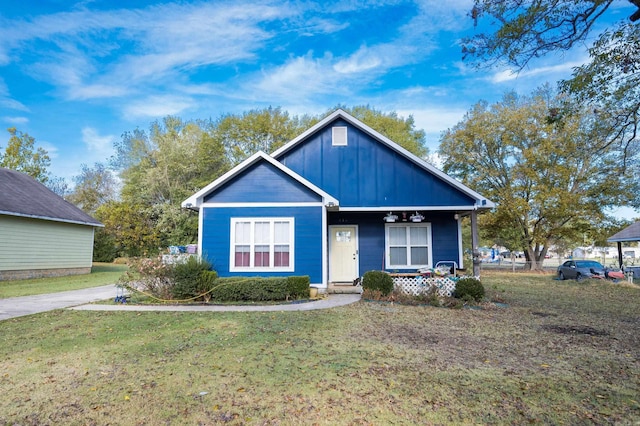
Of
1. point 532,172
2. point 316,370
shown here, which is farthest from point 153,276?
point 532,172

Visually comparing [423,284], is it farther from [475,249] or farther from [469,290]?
[475,249]

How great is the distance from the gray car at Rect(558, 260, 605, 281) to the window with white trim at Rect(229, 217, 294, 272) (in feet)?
56.2

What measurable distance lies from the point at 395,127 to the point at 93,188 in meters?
31.2

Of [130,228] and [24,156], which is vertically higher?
[24,156]

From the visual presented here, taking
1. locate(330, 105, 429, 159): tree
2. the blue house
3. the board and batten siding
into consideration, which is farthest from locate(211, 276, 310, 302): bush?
locate(330, 105, 429, 159): tree

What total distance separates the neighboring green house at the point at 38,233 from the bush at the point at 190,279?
1087cm

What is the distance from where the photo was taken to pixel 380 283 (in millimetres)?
10609

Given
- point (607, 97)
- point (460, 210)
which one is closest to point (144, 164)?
point (460, 210)

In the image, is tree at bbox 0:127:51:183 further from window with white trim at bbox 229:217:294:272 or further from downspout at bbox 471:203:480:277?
downspout at bbox 471:203:480:277

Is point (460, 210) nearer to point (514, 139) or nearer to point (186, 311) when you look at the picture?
point (186, 311)

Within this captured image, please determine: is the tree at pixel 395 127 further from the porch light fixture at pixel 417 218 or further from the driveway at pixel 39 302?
the driveway at pixel 39 302

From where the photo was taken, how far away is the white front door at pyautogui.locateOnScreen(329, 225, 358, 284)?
13.6 metres

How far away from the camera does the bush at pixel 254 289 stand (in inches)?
403

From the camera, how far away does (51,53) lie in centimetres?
1606
